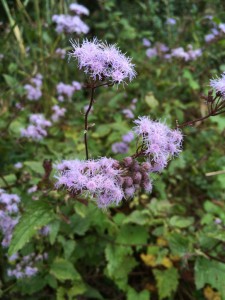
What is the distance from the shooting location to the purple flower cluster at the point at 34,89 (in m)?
2.84

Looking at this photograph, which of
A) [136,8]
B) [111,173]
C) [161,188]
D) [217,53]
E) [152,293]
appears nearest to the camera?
[111,173]

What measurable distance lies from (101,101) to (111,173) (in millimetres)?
1873

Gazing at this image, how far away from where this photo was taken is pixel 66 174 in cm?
141

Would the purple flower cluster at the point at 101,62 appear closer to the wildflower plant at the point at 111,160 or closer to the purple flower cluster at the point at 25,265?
the wildflower plant at the point at 111,160

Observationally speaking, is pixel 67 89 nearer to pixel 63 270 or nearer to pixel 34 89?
pixel 34 89

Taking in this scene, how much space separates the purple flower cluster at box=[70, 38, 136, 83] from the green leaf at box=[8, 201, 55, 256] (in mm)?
522

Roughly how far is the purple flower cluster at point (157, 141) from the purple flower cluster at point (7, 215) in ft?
2.50

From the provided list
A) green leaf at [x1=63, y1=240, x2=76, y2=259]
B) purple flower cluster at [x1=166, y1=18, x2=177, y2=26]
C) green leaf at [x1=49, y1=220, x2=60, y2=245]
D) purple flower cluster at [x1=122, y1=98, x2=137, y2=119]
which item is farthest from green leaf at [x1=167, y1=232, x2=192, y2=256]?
purple flower cluster at [x1=166, y1=18, x2=177, y2=26]

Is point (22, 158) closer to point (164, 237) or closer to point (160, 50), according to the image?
point (164, 237)

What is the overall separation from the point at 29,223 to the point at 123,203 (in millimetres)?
1064

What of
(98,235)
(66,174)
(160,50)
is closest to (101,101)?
(160,50)

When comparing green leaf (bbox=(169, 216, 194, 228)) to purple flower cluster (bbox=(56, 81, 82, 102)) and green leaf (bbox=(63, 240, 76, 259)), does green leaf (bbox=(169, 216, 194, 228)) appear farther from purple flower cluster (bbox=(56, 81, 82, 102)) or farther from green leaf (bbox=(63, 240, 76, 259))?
purple flower cluster (bbox=(56, 81, 82, 102))

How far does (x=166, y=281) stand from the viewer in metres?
2.06

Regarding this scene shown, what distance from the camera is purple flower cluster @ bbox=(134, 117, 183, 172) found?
1.28 meters
